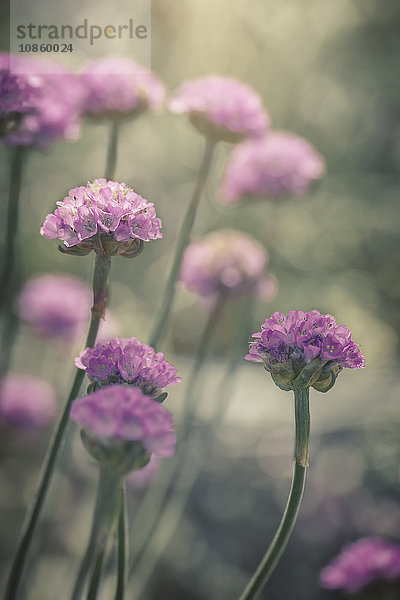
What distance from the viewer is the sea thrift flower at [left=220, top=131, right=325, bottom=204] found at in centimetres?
109

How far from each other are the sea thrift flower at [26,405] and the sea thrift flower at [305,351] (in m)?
1.04

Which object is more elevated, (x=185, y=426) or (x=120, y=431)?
(x=120, y=431)

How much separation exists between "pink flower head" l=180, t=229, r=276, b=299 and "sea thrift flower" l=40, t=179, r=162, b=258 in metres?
0.56

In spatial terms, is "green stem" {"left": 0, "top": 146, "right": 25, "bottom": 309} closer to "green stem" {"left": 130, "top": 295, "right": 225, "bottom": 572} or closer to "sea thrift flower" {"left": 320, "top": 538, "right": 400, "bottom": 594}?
"green stem" {"left": 130, "top": 295, "right": 225, "bottom": 572}

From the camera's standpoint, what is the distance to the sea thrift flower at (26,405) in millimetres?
1442

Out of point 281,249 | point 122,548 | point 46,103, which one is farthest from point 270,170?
point 281,249

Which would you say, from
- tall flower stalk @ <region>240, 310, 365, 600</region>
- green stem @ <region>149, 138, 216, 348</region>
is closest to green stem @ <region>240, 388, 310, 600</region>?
tall flower stalk @ <region>240, 310, 365, 600</region>

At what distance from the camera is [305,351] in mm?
514

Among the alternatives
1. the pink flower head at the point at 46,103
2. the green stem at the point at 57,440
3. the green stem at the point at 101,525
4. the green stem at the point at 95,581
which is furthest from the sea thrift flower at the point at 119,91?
the green stem at the point at 95,581

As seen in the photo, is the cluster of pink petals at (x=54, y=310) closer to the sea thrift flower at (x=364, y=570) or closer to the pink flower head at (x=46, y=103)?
the pink flower head at (x=46, y=103)

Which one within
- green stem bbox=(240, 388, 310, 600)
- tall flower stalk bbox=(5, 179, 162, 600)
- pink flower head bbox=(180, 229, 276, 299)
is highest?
tall flower stalk bbox=(5, 179, 162, 600)

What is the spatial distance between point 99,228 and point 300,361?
0.21 m

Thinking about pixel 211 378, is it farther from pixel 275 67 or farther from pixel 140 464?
pixel 140 464

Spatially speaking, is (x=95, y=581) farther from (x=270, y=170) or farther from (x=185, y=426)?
(x=270, y=170)
